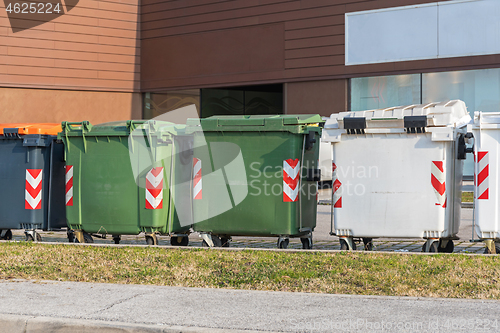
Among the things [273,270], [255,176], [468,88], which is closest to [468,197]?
[468,88]

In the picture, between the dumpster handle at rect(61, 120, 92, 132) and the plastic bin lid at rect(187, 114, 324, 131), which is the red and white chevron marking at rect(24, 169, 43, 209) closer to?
the dumpster handle at rect(61, 120, 92, 132)

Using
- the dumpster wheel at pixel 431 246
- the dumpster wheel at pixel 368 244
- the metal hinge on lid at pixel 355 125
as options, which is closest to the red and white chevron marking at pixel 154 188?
the metal hinge on lid at pixel 355 125

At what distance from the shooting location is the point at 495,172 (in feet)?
22.1

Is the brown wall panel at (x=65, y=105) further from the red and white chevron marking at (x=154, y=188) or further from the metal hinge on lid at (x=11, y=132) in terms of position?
the red and white chevron marking at (x=154, y=188)

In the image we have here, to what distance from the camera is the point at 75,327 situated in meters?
4.13

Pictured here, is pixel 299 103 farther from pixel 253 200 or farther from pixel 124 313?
pixel 124 313

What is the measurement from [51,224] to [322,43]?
10.7m

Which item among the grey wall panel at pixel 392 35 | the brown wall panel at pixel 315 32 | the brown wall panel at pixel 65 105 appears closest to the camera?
the grey wall panel at pixel 392 35

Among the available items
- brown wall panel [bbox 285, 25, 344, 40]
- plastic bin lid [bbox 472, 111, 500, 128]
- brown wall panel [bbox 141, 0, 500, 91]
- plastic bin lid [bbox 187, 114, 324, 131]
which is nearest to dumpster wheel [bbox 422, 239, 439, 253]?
plastic bin lid [bbox 472, 111, 500, 128]

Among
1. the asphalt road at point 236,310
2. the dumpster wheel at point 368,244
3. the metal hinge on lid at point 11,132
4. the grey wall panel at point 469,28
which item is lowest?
the asphalt road at point 236,310

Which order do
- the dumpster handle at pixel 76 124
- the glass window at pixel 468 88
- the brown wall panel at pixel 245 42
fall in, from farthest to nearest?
the brown wall panel at pixel 245 42
the glass window at pixel 468 88
the dumpster handle at pixel 76 124

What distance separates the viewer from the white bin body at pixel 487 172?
6742 mm

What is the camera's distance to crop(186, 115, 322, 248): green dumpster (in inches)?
295

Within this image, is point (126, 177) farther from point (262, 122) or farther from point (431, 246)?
point (431, 246)
